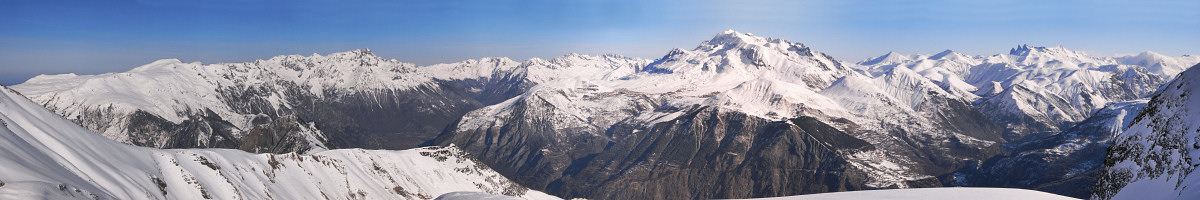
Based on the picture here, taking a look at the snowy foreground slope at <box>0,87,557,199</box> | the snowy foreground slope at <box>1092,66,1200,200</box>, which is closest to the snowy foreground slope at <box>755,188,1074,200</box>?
the snowy foreground slope at <box>1092,66,1200,200</box>

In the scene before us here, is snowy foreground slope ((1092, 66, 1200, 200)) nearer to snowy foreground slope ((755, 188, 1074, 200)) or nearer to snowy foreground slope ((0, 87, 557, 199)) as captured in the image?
snowy foreground slope ((755, 188, 1074, 200))

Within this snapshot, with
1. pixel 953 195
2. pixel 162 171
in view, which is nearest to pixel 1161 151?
pixel 953 195

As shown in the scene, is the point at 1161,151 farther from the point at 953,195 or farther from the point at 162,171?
the point at 162,171

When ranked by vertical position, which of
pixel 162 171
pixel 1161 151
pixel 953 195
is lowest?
pixel 162 171

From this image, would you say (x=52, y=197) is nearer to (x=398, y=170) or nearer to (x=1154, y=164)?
(x=1154, y=164)

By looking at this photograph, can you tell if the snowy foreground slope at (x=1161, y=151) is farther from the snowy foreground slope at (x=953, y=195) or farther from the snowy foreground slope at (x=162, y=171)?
the snowy foreground slope at (x=162, y=171)

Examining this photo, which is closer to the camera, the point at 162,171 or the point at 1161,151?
the point at 1161,151

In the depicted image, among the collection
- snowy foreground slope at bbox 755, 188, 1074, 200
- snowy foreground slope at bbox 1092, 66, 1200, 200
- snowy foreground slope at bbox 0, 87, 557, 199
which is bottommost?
snowy foreground slope at bbox 0, 87, 557, 199
